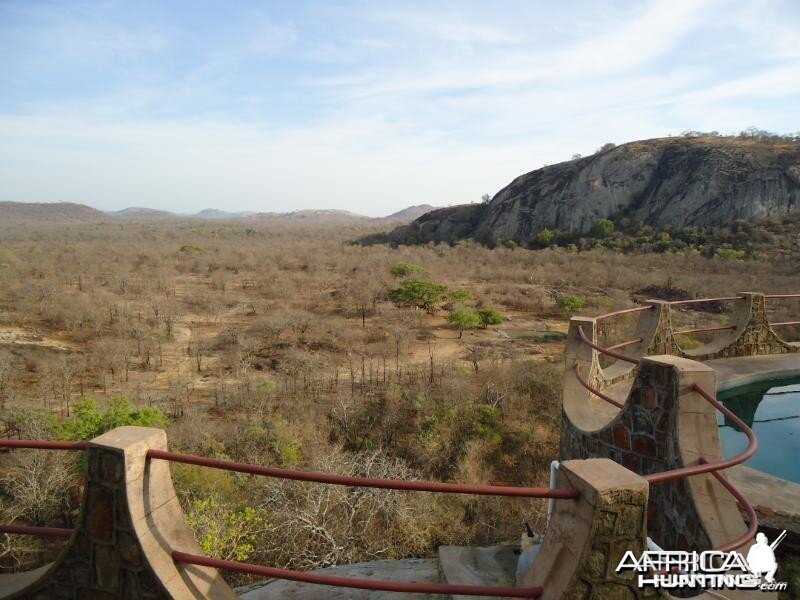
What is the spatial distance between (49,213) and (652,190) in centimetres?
15751

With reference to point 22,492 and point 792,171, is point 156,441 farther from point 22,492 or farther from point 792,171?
point 792,171

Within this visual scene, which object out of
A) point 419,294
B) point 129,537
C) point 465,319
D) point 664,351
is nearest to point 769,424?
point 664,351

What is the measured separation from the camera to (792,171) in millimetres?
35781

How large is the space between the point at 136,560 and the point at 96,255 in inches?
1717

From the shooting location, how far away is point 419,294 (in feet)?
82.6

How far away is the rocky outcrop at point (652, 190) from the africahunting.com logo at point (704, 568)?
40820 millimetres

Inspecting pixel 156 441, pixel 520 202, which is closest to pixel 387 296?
pixel 156 441

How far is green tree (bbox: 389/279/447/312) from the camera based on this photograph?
2514 cm

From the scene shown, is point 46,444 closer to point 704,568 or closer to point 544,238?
point 704,568

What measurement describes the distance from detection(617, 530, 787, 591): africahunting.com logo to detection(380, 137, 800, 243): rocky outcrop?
40820 millimetres

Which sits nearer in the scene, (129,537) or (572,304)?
(129,537)

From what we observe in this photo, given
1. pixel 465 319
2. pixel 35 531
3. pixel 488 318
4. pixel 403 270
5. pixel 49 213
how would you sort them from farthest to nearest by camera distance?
pixel 49 213 → pixel 403 270 → pixel 488 318 → pixel 465 319 → pixel 35 531

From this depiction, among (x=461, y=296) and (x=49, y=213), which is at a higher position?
(x=49, y=213)

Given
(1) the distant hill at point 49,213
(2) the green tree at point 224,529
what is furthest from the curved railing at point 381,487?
(1) the distant hill at point 49,213
